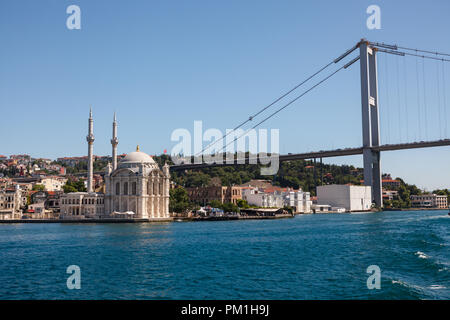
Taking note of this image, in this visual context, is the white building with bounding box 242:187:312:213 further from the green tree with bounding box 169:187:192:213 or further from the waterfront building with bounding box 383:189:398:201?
the waterfront building with bounding box 383:189:398:201

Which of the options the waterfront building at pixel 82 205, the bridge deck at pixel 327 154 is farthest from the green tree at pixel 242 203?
the waterfront building at pixel 82 205

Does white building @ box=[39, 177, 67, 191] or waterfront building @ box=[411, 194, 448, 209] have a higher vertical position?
white building @ box=[39, 177, 67, 191]

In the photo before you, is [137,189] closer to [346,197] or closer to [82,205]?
[82,205]

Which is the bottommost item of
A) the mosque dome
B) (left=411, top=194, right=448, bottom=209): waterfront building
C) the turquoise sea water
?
the turquoise sea water

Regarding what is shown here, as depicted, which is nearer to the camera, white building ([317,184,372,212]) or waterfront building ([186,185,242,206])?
waterfront building ([186,185,242,206])

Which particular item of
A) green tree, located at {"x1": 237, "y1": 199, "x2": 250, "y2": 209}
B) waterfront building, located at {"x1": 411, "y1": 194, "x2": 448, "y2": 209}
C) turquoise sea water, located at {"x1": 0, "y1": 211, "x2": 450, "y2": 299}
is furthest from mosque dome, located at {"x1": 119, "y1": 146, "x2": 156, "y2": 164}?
waterfront building, located at {"x1": 411, "y1": 194, "x2": 448, "y2": 209}
